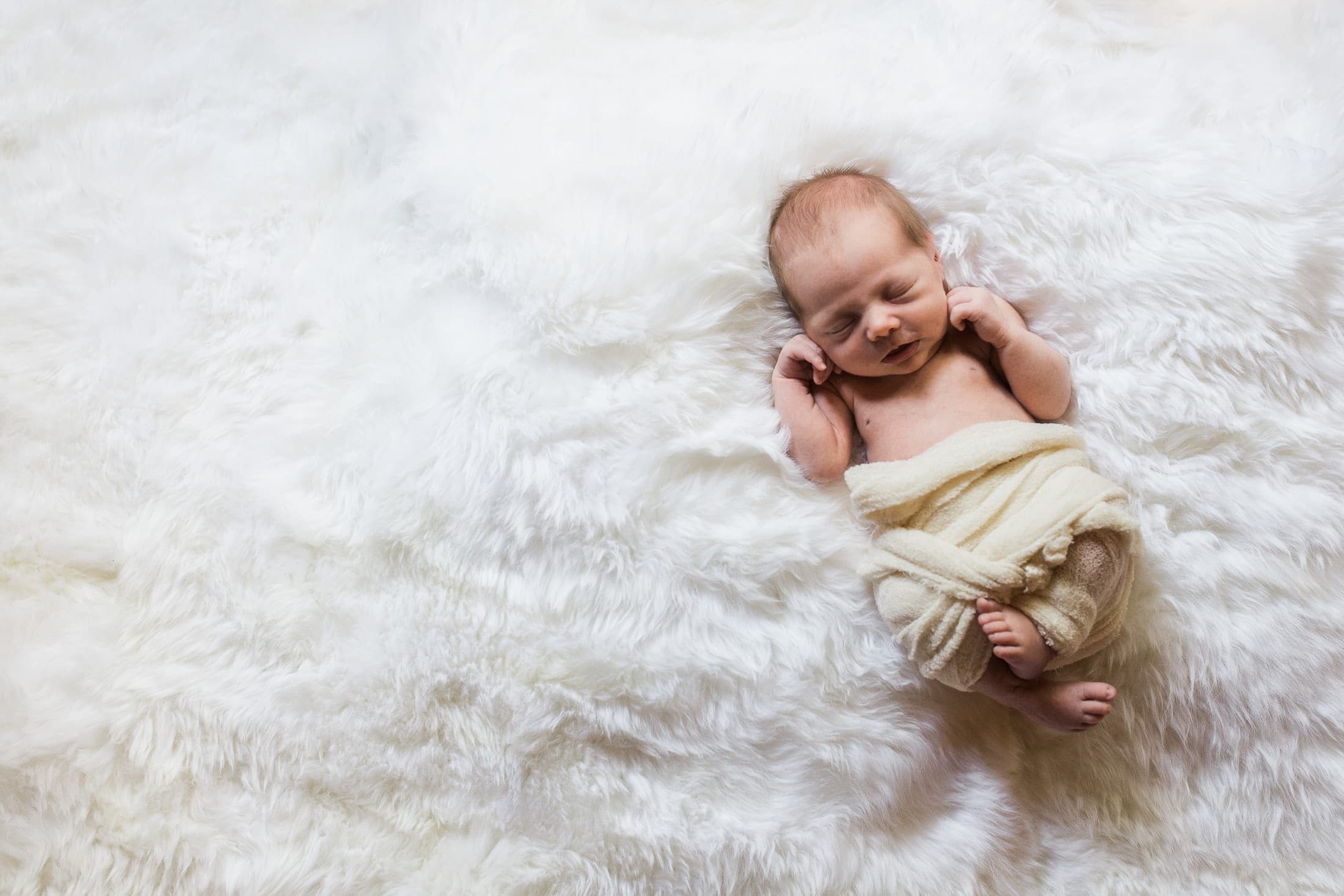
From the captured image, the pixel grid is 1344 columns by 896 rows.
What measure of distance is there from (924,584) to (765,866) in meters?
0.34

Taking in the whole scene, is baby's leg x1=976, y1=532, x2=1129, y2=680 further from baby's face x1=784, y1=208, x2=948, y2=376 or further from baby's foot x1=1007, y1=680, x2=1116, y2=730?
baby's face x1=784, y1=208, x2=948, y2=376

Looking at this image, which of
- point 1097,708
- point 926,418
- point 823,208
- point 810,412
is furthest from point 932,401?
point 1097,708

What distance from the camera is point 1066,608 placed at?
2.54ft

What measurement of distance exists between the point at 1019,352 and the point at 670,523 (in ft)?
1.30

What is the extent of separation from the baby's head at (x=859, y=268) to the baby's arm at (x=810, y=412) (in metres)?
0.03

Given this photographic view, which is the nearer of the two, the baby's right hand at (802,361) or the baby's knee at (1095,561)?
the baby's knee at (1095,561)

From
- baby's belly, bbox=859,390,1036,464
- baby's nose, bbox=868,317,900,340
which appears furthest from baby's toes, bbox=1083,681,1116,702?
baby's nose, bbox=868,317,900,340

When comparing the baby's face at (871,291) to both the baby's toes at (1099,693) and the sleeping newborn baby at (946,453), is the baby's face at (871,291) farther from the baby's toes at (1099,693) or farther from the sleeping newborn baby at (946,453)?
the baby's toes at (1099,693)

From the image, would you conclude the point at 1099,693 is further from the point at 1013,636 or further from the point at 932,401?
Result: the point at 932,401

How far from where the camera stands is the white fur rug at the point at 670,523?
0.82m

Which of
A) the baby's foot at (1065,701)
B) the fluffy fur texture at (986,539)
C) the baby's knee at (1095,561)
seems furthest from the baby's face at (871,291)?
the baby's foot at (1065,701)

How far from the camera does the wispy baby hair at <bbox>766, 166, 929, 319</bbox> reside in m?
0.84

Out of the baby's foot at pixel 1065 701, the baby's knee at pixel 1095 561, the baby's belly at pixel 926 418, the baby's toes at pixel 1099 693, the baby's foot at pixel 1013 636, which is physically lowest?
the baby's foot at pixel 1065 701

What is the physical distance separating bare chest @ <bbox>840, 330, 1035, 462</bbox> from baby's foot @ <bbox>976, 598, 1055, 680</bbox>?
18cm
